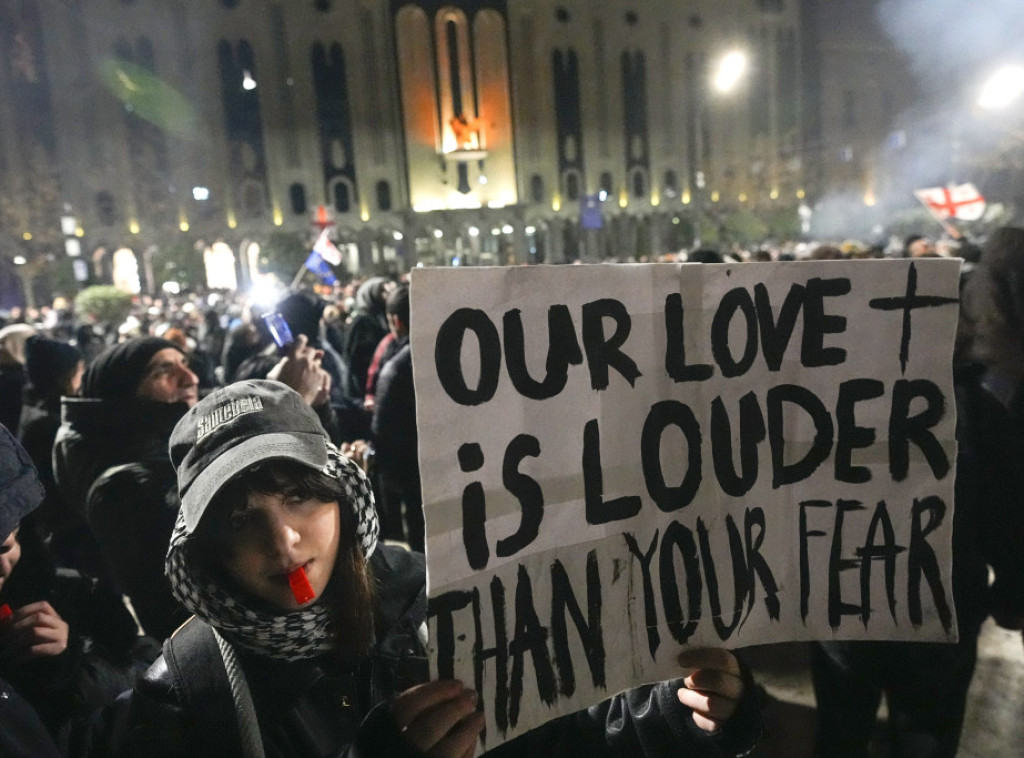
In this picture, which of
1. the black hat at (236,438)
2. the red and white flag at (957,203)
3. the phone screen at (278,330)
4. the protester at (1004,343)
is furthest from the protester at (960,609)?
the red and white flag at (957,203)

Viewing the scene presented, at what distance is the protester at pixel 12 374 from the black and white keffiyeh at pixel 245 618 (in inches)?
117

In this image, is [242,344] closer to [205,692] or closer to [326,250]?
[205,692]

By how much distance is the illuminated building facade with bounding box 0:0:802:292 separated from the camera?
100ft

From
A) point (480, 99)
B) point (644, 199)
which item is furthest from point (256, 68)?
point (644, 199)

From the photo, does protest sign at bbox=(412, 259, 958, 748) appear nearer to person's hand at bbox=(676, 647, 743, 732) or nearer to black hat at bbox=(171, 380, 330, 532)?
person's hand at bbox=(676, 647, 743, 732)

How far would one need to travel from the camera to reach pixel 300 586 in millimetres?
1246

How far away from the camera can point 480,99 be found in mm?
37406

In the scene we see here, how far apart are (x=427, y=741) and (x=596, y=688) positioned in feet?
1.06

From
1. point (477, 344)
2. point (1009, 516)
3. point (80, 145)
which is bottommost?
point (1009, 516)

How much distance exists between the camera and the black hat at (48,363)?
11.7ft

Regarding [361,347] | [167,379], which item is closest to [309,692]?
[167,379]

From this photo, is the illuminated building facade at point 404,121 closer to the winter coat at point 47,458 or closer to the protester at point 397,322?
the protester at point 397,322

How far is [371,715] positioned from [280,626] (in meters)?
0.27

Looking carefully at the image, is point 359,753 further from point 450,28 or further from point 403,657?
point 450,28
